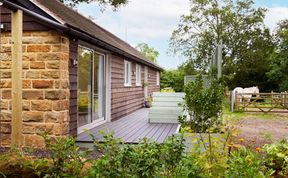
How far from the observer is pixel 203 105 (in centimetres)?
725

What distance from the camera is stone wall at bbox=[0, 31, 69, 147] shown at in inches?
266

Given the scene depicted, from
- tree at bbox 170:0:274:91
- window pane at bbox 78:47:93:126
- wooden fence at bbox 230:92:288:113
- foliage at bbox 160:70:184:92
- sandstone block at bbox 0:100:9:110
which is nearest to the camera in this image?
sandstone block at bbox 0:100:9:110

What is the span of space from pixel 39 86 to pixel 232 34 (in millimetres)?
23112

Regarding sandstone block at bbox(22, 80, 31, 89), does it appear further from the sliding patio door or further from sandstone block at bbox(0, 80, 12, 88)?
the sliding patio door

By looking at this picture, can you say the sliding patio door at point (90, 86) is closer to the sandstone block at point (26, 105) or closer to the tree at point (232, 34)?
the sandstone block at point (26, 105)

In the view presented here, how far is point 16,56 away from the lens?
5.39 meters

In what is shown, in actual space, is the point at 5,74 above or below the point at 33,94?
above

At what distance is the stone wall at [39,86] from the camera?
6.77 m

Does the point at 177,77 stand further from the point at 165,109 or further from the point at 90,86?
the point at 90,86

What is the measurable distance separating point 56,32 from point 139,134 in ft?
10.1

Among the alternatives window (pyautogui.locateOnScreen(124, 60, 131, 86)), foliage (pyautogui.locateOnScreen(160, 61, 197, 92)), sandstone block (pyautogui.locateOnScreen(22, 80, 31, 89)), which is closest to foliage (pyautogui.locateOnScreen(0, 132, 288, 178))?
sandstone block (pyautogui.locateOnScreen(22, 80, 31, 89))

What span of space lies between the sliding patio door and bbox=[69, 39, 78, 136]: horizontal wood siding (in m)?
0.48

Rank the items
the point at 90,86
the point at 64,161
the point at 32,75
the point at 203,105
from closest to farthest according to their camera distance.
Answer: the point at 64,161 < the point at 32,75 < the point at 203,105 < the point at 90,86

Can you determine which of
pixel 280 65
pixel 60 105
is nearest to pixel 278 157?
pixel 60 105
